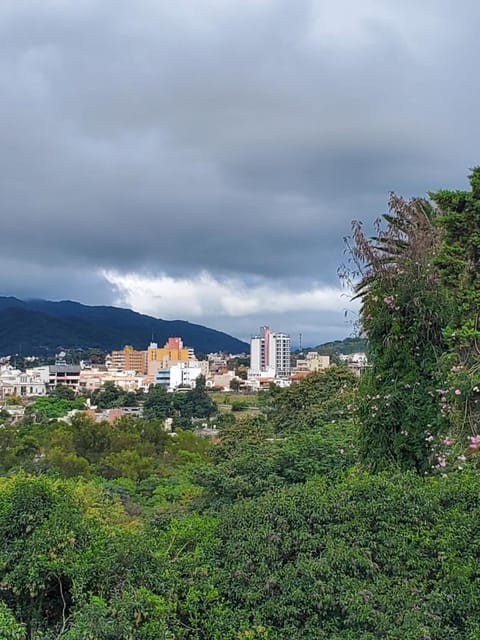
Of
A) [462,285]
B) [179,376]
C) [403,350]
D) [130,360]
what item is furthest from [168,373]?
[462,285]

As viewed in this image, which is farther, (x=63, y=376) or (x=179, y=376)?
(x=179, y=376)

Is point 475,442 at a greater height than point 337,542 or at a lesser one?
greater

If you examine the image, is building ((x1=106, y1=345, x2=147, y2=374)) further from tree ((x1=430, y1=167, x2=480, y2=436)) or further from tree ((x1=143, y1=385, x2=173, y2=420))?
tree ((x1=430, y1=167, x2=480, y2=436))

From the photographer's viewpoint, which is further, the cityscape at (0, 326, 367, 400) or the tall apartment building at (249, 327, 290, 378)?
the tall apartment building at (249, 327, 290, 378)

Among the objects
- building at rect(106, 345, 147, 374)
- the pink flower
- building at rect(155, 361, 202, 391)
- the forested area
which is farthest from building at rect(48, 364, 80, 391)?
the pink flower

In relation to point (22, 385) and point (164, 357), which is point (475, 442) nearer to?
point (22, 385)

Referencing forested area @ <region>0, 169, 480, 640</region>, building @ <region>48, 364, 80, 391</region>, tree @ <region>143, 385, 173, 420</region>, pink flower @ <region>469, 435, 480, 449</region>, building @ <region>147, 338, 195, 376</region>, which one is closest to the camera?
forested area @ <region>0, 169, 480, 640</region>

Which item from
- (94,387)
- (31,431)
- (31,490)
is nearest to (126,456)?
(31,431)

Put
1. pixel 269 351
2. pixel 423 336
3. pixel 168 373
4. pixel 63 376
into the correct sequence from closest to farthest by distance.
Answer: pixel 423 336
pixel 63 376
pixel 168 373
pixel 269 351

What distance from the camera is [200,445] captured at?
2514 cm

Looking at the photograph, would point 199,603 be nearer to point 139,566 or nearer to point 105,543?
point 139,566

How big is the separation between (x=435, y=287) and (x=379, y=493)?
2.70 metres

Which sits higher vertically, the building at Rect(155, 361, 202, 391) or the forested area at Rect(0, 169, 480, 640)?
the forested area at Rect(0, 169, 480, 640)

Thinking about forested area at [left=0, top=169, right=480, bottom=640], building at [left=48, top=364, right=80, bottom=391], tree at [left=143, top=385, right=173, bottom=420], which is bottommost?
tree at [left=143, top=385, right=173, bottom=420]
